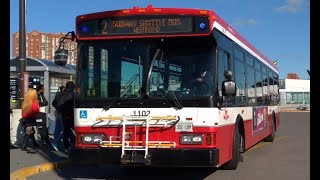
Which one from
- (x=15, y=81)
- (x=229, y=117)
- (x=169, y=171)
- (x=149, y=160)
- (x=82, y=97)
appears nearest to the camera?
(x=149, y=160)

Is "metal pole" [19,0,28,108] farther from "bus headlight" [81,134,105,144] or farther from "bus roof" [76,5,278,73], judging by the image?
"bus headlight" [81,134,105,144]

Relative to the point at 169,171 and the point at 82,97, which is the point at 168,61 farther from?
the point at 169,171

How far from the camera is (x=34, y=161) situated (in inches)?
431

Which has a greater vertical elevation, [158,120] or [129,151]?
[158,120]

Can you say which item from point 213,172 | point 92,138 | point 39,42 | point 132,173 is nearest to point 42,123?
point 132,173

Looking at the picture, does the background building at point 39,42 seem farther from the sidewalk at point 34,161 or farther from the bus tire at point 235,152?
the bus tire at point 235,152

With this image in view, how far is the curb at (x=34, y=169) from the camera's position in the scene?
9141 millimetres

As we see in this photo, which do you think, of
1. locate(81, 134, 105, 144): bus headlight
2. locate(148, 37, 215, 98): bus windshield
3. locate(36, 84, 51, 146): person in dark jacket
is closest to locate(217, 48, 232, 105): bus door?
locate(148, 37, 215, 98): bus windshield

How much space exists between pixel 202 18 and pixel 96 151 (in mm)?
2888

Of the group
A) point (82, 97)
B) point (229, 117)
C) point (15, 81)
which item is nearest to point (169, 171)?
point (229, 117)

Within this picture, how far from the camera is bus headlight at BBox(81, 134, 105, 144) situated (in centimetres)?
835

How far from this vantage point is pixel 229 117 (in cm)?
915

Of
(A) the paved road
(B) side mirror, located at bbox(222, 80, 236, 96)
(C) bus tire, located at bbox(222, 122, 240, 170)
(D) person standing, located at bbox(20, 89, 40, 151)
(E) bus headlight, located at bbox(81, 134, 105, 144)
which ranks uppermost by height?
(B) side mirror, located at bbox(222, 80, 236, 96)

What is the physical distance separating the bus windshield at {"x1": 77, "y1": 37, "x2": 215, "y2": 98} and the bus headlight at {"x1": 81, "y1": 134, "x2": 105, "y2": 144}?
2.25 ft
